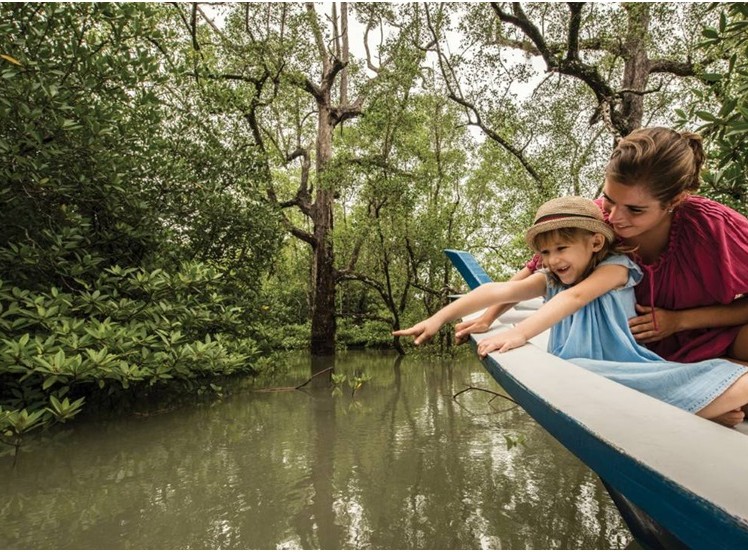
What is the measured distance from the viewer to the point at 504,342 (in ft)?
5.30

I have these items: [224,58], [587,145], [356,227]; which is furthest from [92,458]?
[587,145]

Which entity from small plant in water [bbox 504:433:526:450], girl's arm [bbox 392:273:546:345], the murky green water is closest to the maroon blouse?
girl's arm [bbox 392:273:546:345]

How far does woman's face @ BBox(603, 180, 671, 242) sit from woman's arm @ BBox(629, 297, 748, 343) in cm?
28

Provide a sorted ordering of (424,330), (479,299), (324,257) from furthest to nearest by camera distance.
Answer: (324,257) < (479,299) < (424,330)

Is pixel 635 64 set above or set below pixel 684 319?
above

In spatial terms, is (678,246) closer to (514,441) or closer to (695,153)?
(695,153)

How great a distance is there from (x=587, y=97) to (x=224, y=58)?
6588mm

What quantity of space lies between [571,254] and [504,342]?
1.25ft

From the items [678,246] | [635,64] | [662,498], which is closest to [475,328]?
[678,246]

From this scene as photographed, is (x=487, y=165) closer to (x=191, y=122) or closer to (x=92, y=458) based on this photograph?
(x=191, y=122)

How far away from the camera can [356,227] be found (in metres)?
8.92

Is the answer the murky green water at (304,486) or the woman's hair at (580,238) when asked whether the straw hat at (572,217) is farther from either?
the murky green water at (304,486)

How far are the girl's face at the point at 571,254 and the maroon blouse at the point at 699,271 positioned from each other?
0.61 ft

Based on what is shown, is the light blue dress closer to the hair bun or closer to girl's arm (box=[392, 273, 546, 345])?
girl's arm (box=[392, 273, 546, 345])
